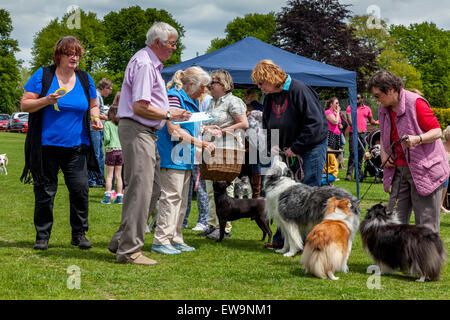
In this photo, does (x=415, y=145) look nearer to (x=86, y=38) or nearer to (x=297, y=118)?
(x=297, y=118)

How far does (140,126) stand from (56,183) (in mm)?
1417

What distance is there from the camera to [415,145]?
4.60 meters

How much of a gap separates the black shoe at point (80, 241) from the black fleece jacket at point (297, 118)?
238 cm

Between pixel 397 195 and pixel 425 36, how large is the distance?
62.9 m

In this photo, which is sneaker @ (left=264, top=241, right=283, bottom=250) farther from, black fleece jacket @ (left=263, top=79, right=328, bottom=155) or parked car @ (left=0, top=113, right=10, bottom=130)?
parked car @ (left=0, top=113, right=10, bottom=130)

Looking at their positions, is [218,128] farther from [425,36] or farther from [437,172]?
[425,36]

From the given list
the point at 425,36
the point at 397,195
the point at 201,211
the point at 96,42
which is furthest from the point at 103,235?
the point at 425,36

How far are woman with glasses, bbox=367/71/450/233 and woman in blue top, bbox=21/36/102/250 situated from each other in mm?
2956

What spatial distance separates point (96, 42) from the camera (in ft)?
155

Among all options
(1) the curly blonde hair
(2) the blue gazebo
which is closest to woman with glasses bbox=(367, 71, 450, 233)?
(1) the curly blonde hair

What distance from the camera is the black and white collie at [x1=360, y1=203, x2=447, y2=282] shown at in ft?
14.5

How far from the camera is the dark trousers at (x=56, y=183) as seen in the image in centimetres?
552

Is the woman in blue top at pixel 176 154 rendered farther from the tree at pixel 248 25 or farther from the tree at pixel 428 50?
the tree at pixel 428 50

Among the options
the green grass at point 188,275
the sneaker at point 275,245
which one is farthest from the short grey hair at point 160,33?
the sneaker at point 275,245
